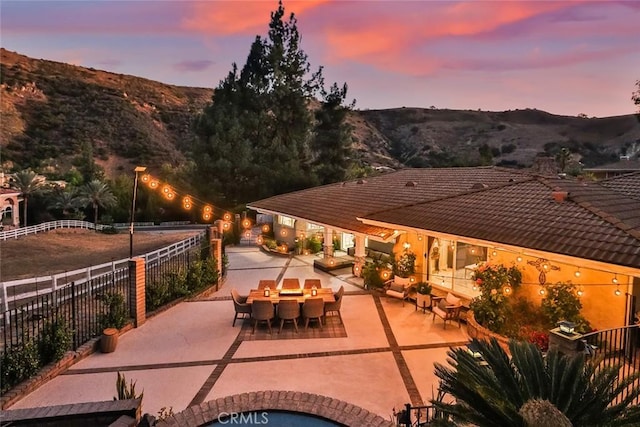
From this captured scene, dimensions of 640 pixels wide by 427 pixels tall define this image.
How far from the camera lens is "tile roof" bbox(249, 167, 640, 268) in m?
9.14

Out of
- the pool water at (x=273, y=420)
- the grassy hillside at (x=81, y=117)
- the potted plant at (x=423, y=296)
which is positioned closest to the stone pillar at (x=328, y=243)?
the potted plant at (x=423, y=296)

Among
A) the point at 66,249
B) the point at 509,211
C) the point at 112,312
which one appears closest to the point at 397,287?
the point at 509,211

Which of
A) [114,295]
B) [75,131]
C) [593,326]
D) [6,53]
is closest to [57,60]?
[6,53]

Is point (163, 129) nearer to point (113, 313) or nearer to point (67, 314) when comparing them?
point (67, 314)

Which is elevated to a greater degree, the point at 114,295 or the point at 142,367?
the point at 114,295

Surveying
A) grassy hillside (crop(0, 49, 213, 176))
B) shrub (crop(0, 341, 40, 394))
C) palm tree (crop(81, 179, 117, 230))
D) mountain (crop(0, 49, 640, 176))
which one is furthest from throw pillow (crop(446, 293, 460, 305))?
grassy hillside (crop(0, 49, 213, 176))

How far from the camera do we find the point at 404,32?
76.8 ft

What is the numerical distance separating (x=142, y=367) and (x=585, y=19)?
2248cm

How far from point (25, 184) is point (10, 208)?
2489 mm

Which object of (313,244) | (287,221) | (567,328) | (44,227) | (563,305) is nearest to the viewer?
(567,328)

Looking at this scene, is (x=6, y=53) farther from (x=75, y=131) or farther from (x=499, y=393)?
(x=499, y=393)

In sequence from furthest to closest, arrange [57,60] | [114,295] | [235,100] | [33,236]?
1. [57,60]
2. [235,100]
3. [33,236]
4. [114,295]

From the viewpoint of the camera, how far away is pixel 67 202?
37.2 metres

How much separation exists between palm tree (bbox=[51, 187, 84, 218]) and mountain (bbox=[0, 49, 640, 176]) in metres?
12.6
